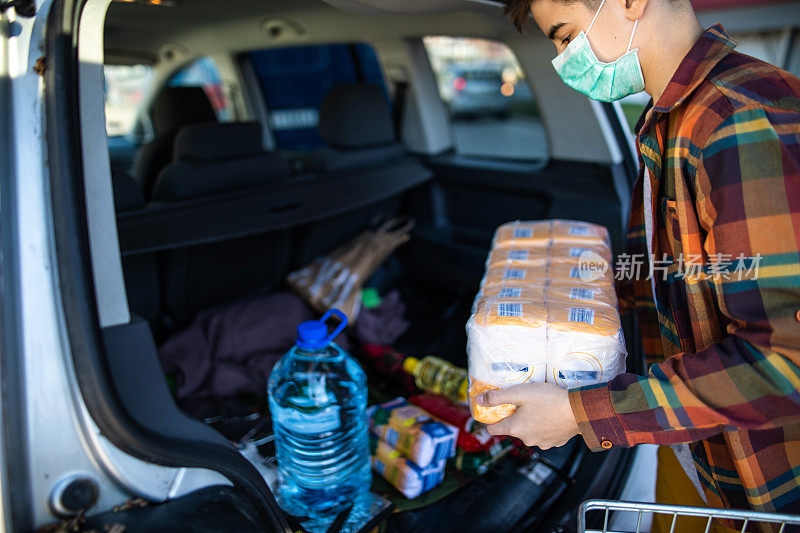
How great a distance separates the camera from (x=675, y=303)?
1.20 metres

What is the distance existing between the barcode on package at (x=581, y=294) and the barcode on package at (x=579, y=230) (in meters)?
0.35

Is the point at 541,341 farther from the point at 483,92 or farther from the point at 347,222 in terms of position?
the point at 483,92

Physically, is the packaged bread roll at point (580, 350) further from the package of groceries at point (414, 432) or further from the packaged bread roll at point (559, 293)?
the package of groceries at point (414, 432)

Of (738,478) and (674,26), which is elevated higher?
(674,26)

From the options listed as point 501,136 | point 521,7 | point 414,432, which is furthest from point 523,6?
point 501,136

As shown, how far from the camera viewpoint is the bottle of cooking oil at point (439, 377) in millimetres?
2174

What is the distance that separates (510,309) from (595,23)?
0.62 m

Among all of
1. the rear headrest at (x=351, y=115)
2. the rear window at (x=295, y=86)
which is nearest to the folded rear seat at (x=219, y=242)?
the rear headrest at (x=351, y=115)

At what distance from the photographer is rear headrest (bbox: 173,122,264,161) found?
2.60 metres

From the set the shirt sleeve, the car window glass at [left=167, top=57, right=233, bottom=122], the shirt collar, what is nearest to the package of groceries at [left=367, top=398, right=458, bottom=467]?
the shirt sleeve

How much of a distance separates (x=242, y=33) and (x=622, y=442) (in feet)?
12.3

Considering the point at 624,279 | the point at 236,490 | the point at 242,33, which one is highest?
the point at 242,33

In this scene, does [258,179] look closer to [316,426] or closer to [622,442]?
[316,426]

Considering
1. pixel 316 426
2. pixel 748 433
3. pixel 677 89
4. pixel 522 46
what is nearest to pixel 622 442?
pixel 748 433
